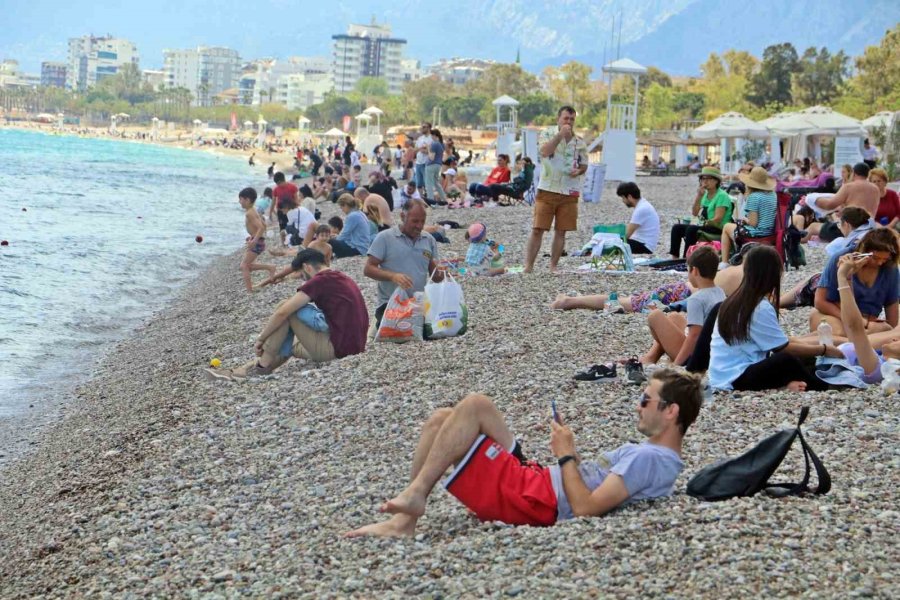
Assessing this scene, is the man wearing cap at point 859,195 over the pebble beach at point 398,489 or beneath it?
over

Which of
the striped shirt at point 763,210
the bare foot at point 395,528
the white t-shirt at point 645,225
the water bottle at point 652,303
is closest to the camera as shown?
the bare foot at point 395,528

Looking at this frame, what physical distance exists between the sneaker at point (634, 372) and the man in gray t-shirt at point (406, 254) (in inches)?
86.8

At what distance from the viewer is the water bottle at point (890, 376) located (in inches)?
240

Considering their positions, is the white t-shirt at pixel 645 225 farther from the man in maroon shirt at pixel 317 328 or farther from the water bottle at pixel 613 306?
the man in maroon shirt at pixel 317 328

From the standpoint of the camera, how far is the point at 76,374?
1113 centimetres

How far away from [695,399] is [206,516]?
7.65 feet

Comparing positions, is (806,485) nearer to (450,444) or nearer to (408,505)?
(450,444)

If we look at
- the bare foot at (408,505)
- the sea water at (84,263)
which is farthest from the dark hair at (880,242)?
the sea water at (84,263)

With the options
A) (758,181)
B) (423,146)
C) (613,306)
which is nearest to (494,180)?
(423,146)

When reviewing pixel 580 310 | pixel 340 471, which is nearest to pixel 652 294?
pixel 580 310

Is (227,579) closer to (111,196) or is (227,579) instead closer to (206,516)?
(206,516)

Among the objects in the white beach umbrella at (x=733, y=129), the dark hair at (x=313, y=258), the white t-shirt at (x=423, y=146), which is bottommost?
the dark hair at (x=313, y=258)

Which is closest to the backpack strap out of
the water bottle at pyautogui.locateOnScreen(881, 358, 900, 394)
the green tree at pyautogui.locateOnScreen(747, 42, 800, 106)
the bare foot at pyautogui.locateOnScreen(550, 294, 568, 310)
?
the water bottle at pyautogui.locateOnScreen(881, 358, 900, 394)

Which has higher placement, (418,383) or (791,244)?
(791,244)
